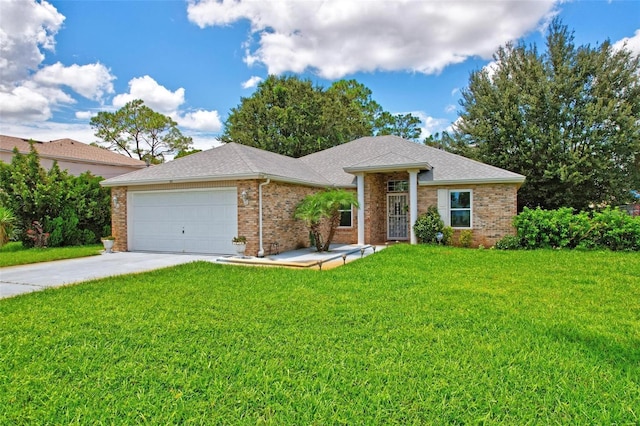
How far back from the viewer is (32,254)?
41.6ft

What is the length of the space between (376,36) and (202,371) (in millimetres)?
13583

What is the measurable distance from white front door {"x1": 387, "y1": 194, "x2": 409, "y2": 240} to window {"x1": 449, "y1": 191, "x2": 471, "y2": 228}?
95.1 inches

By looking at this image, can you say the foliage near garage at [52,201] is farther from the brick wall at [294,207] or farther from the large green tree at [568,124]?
the large green tree at [568,124]

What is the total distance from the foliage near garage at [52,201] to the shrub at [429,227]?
13861 mm

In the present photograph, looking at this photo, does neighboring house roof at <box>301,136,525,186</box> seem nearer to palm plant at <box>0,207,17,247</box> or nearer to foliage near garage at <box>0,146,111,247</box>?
foliage near garage at <box>0,146,111,247</box>

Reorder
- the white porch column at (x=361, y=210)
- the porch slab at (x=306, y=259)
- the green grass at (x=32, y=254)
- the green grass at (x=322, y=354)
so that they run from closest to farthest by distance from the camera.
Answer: the green grass at (x=322, y=354) < the porch slab at (x=306, y=259) < the green grass at (x=32, y=254) < the white porch column at (x=361, y=210)

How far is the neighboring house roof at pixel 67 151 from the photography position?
22.7 metres

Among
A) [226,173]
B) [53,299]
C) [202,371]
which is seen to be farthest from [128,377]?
[226,173]

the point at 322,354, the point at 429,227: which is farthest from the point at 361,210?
the point at 322,354

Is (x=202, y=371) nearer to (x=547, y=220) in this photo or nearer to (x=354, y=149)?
(x=547, y=220)

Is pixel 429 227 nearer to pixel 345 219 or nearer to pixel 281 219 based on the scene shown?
pixel 345 219

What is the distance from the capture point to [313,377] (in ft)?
11.8

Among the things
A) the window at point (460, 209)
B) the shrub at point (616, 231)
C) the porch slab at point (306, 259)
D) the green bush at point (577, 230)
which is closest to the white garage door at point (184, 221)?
the porch slab at point (306, 259)

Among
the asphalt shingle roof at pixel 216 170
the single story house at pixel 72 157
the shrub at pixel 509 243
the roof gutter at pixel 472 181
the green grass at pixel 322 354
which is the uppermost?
the single story house at pixel 72 157
